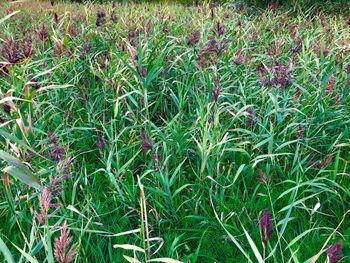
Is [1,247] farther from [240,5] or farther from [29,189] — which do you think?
[240,5]

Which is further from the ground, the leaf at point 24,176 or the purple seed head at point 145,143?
the leaf at point 24,176

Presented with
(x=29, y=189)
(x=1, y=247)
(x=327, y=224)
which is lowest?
(x=327, y=224)

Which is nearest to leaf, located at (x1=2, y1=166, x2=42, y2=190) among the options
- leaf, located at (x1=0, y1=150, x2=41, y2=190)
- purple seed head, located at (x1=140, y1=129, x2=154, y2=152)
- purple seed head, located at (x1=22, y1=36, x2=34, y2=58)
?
leaf, located at (x1=0, y1=150, x2=41, y2=190)

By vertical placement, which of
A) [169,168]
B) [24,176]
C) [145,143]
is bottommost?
[169,168]

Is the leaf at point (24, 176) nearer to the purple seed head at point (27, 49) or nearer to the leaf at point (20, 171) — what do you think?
the leaf at point (20, 171)

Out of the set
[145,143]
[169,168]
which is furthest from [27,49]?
[145,143]

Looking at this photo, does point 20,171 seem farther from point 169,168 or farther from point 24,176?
point 169,168

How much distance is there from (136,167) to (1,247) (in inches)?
47.6

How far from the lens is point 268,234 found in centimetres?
101

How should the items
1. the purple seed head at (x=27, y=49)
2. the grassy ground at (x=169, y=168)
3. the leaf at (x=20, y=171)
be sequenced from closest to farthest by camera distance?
the leaf at (x=20, y=171), the grassy ground at (x=169, y=168), the purple seed head at (x=27, y=49)

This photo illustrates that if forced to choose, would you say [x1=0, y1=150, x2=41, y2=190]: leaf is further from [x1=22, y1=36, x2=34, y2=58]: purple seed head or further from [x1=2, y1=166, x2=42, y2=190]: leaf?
[x1=22, y1=36, x2=34, y2=58]: purple seed head

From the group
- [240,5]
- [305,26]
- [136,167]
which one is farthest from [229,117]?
[240,5]

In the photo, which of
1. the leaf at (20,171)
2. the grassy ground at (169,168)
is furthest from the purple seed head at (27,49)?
the leaf at (20,171)

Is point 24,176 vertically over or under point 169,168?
over
